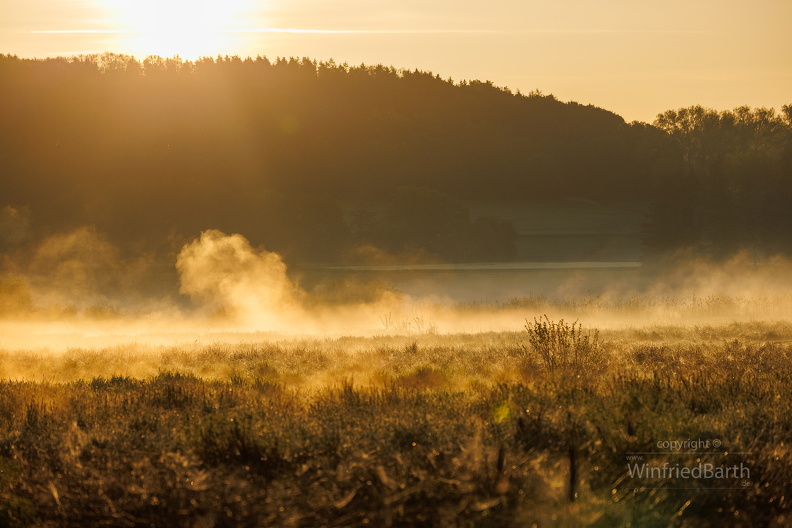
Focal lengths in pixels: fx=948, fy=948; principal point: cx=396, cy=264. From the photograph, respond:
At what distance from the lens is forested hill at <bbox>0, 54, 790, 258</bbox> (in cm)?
9244

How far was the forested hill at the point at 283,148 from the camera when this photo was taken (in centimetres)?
9244

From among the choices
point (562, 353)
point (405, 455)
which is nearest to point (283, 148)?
point (562, 353)

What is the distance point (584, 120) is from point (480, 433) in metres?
120

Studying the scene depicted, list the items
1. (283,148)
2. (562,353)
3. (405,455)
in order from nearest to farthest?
(405,455), (562,353), (283,148)

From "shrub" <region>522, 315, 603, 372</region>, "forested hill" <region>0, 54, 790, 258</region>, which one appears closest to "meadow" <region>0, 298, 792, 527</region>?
"shrub" <region>522, 315, 603, 372</region>

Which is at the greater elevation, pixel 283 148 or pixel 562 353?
pixel 283 148

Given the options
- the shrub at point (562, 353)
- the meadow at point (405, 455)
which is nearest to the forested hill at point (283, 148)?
the shrub at point (562, 353)

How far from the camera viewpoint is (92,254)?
85.6m

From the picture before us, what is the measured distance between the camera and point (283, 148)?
11019 centimetres

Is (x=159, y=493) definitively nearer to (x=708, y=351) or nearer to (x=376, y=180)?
(x=708, y=351)

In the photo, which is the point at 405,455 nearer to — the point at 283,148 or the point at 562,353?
the point at 562,353

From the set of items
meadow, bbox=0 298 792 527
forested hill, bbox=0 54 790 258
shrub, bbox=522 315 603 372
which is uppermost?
forested hill, bbox=0 54 790 258

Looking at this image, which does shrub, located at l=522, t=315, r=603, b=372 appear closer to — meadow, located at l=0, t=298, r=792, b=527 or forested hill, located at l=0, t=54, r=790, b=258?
meadow, located at l=0, t=298, r=792, b=527

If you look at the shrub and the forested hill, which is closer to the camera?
the shrub
